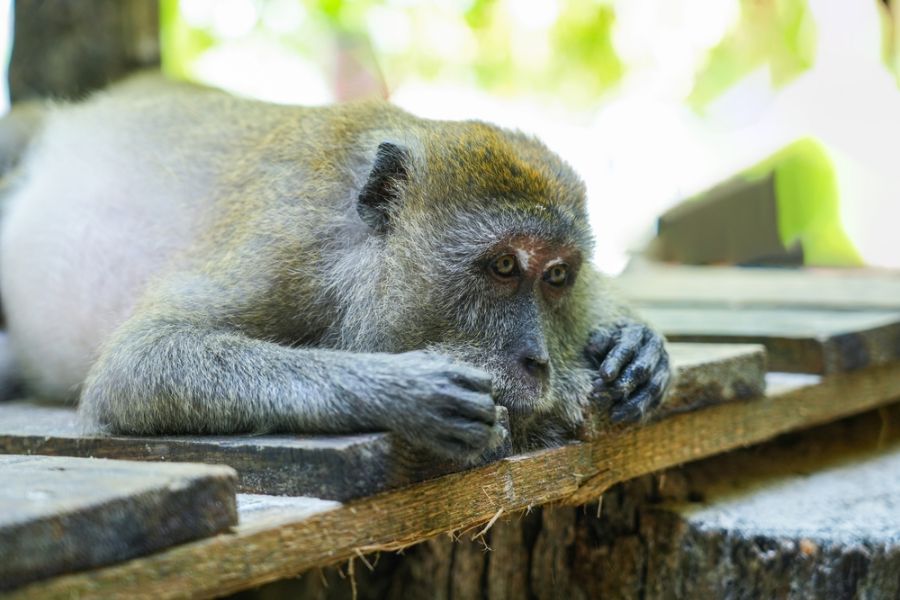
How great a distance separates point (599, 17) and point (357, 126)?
9525mm

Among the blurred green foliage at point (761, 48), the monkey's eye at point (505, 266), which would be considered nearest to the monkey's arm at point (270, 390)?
the monkey's eye at point (505, 266)

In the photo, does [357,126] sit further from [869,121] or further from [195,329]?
[869,121]

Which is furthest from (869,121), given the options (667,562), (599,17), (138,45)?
(667,562)

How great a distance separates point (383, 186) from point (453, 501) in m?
1.09

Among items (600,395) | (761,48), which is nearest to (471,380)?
(600,395)

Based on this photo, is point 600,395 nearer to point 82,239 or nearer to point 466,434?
point 466,434

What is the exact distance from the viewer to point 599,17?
43.2ft

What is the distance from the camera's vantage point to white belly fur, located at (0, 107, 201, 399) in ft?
15.6

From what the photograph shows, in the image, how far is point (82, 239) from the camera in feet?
16.4

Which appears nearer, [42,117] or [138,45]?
[42,117]

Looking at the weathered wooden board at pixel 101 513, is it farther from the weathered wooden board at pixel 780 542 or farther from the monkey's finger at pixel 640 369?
the weathered wooden board at pixel 780 542

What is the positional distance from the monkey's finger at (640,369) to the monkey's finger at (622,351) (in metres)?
0.02

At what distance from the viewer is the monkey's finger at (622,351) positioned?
387 centimetres

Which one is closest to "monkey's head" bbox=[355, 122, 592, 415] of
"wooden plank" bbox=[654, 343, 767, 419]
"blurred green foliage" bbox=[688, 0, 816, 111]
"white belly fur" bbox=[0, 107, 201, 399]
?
"wooden plank" bbox=[654, 343, 767, 419]
